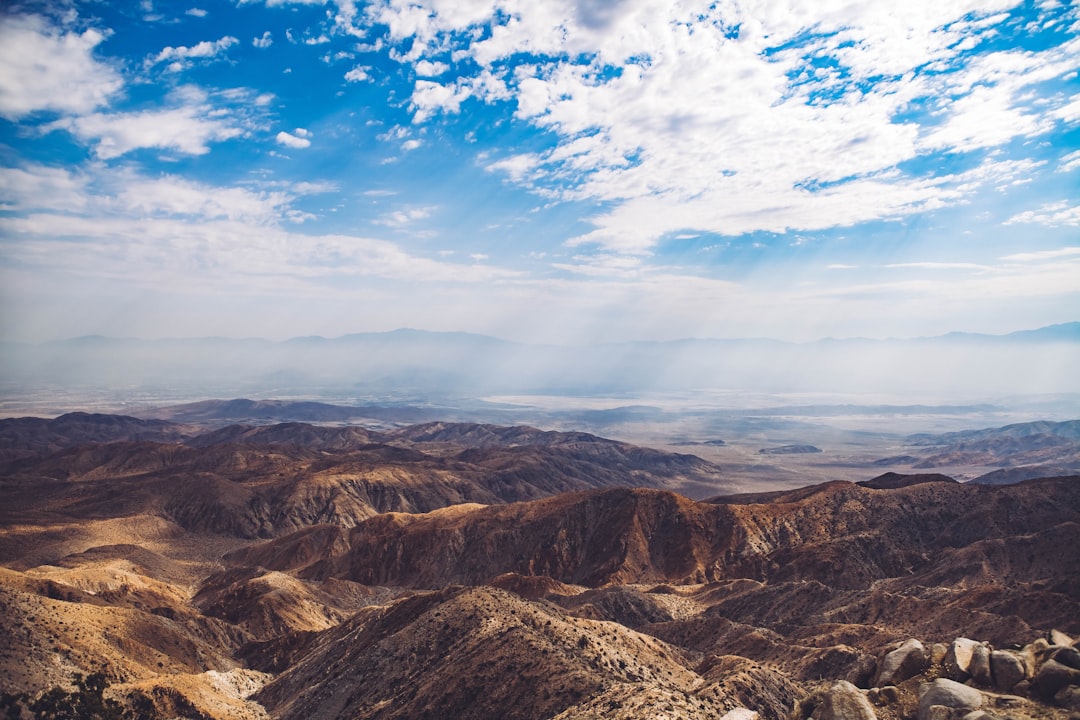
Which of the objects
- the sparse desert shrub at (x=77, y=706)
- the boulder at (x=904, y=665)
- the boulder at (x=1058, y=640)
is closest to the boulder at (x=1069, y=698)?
the boulder at (x=1058, y=640)

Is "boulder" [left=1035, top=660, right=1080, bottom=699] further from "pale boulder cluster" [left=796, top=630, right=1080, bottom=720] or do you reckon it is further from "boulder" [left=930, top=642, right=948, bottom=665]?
"boulder" [left=930, top=642, right=948, bottom=665]

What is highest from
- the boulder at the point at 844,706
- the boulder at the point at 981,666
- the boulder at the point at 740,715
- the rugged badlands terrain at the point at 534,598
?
the boulder at the point at 981,666

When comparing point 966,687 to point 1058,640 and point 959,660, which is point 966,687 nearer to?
point 959,660

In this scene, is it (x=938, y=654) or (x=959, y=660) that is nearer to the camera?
(x=959, y=660)

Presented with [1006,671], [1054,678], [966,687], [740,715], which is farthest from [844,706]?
[1054,678]

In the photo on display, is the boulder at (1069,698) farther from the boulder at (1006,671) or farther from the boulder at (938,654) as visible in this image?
the boulder at (938,654)

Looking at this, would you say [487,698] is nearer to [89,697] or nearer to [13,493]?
[89,697]
